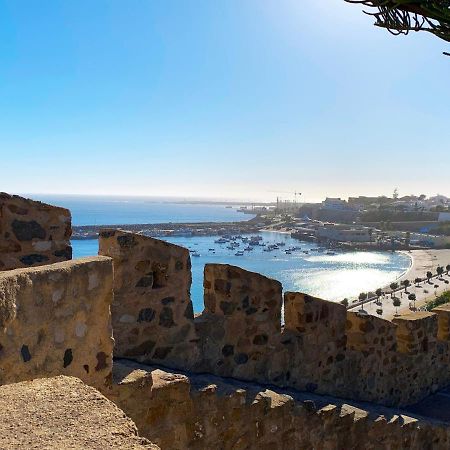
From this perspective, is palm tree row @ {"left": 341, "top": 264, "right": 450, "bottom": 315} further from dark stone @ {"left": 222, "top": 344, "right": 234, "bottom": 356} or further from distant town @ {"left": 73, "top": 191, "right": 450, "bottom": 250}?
dark stone @ {"left": 222, "top": 344, "right": 234, "bottom": 356}

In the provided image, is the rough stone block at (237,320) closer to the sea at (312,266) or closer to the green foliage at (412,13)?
the green foliage at (412,13)

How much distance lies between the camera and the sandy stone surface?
4.94 ft

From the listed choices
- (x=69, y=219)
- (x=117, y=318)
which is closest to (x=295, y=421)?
(x=117, y=318)

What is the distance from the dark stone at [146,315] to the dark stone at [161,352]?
0.30 m

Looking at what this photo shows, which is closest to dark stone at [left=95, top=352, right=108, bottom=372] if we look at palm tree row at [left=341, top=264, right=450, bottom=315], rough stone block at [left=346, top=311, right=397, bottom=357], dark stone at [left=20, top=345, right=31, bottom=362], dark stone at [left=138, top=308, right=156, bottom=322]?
dark stone at [left=20, top=345, right=31, bottom=362]

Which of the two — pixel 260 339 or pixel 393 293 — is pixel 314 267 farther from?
pixel 260 339

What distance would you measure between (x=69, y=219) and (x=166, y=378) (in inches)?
75.9

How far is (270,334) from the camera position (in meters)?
5.26

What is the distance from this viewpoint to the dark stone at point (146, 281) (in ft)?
13.5

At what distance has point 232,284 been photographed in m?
4.85

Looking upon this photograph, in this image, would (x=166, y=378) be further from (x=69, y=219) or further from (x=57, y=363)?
(x=69, y=219)

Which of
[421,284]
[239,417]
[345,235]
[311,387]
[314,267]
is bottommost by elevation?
[314,267]

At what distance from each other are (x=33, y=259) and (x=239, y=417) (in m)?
2.30

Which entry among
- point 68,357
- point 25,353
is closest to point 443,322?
point 68,357
